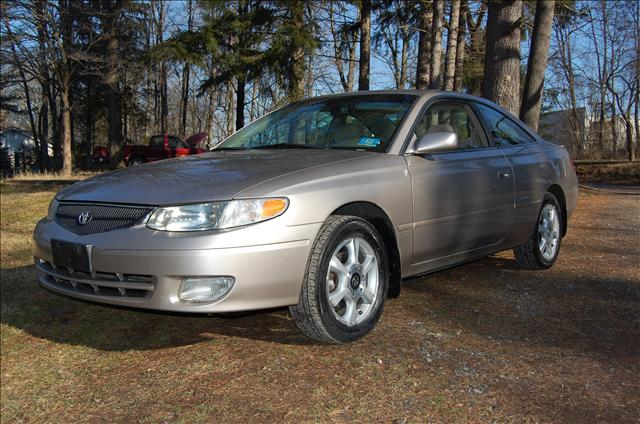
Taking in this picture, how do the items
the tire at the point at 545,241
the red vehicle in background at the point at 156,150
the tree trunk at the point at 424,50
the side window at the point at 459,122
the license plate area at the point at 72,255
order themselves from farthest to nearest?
the red vehicle in background at the point at 156,150
the tree trunk at the point at 424,50
the tire at the point at 545,241
the side window at the point at 459,122
the license plate area at the point at 72,255

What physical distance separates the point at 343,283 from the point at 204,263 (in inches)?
Answer: 32.9

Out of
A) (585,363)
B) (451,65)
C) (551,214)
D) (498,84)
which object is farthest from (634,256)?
(451,65)

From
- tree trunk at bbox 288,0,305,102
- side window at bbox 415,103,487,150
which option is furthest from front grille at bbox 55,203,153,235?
tree trunk at bbox 288,0,305,102

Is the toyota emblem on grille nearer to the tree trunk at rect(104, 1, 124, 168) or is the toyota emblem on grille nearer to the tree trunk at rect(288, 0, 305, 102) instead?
the tree trunk at rect(288, 0, 305, 102)

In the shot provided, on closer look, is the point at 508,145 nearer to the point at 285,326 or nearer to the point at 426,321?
the point at 426,321

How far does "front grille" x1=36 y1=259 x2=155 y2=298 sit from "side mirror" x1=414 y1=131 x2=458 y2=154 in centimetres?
187

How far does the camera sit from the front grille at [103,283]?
2.85 metres

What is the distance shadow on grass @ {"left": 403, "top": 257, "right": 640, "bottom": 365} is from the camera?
10.6 feet

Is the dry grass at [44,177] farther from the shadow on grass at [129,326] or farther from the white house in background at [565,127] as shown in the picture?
the white house in background at [565,127]

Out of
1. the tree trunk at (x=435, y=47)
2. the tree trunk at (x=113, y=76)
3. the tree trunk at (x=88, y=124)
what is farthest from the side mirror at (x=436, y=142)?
the tree trunk at (x=88, y=124)

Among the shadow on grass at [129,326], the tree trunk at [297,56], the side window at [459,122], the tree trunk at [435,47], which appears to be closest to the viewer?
the shadow on grass at [129,326]

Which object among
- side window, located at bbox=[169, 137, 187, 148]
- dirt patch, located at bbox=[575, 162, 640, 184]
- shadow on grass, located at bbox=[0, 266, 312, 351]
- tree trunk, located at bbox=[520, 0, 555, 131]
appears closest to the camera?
shadow on grass, located at bbox=[0, 266, 312, 351]

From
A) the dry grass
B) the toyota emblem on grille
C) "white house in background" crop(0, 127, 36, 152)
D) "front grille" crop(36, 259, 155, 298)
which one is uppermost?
"white house in background" crop(0, 127, 36, 152)

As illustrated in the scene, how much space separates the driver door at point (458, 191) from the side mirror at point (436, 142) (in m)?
0.09
